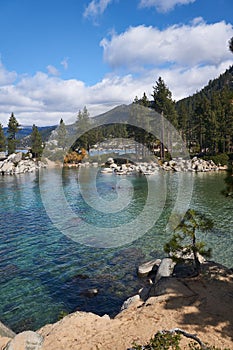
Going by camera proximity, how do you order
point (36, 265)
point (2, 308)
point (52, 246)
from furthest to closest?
point (52, 246) → point (36, 265) → point (2, 308)

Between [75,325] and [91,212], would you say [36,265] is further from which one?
[91,212]

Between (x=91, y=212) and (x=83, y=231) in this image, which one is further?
(x=91, y=212)

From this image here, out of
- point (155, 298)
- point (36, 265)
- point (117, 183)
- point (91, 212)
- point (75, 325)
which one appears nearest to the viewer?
point (75, 325)

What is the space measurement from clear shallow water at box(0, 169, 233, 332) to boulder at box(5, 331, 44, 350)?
140 inches

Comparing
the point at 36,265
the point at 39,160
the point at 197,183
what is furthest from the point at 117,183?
the point at 39,160

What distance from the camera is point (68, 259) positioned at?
62.6ft

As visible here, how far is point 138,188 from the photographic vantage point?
143ft

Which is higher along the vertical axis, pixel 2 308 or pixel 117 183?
pixel 117 183

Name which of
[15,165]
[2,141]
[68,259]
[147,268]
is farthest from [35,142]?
[147,268]

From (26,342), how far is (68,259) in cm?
1020

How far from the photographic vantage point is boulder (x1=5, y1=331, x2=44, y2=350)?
874 centimetres

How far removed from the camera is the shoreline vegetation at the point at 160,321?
901cm

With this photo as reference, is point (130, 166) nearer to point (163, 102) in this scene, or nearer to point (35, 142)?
point (163, 102)

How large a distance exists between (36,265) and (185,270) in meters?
9.45
